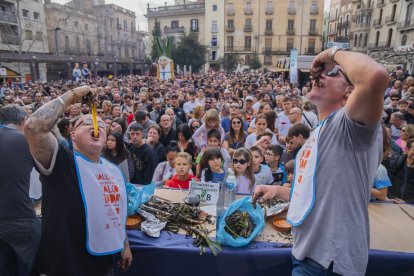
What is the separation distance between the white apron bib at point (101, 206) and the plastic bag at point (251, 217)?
75 centimetres

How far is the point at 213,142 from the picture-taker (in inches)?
193

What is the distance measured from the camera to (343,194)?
1.46 metres

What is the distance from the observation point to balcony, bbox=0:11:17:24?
30125mm

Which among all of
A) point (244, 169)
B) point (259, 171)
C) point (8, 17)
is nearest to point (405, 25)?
point (259, 171)

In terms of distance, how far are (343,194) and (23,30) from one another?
127 feet

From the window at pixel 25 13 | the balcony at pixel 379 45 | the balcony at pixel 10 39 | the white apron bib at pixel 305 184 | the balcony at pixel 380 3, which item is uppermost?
the balcony at pixel 380 3

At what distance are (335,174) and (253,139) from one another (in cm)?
397

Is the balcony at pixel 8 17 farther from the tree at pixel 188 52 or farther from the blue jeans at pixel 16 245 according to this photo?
the blue jeans at pixel 16 245

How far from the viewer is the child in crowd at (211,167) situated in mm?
3811

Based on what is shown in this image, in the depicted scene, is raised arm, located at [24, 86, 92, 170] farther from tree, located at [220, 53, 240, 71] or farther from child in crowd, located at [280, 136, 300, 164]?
tree, located at [220, 53, 240, 71]

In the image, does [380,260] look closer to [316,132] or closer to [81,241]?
[316,132]

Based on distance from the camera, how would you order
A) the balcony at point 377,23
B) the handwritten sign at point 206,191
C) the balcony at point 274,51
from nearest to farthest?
the handwritten sign at point 206,191 < the balcony at point 377,23 < the balcony at point 274,51

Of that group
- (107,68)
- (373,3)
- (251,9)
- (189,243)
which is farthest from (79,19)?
(189,243)

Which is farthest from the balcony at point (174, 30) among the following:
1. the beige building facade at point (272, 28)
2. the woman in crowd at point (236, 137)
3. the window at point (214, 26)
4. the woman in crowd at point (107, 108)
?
the woman in crowd at point (236, 137)
